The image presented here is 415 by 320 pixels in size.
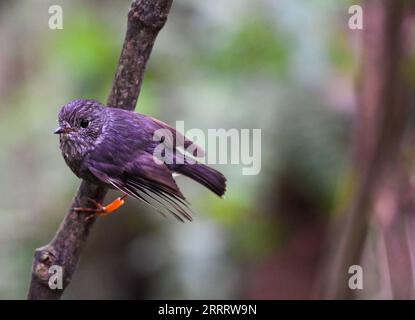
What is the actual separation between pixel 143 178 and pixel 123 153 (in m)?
0.09

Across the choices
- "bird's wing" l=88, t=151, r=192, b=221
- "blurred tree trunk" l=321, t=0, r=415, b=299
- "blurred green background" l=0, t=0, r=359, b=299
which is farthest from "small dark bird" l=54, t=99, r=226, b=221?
"blurred green background" l=0, t=0, r=359, b=299

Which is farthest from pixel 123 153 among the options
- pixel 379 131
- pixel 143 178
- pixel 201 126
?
pixel 201 126

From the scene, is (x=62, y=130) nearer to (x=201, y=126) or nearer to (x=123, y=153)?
(x=123, y=153)

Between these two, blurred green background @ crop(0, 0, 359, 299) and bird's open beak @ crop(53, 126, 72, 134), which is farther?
blurred green background @ crop(0, 0, 359, 299)

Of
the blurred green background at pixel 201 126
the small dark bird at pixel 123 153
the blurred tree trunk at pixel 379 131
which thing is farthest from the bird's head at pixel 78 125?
the blurred green background at pixel 201 126

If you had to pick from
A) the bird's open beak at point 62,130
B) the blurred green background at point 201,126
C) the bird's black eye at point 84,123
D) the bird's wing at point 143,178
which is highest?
the blurred green background at point 201,126

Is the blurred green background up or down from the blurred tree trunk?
up

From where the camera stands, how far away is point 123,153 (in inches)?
58.8

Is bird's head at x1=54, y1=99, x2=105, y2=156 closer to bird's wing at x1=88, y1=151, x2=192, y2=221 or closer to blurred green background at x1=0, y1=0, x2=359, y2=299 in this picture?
bird's wing at x1=88, y1=151, x2=192, y2=221

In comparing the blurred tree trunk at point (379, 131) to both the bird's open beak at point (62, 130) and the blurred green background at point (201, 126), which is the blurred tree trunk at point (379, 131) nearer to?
the bird's open beak at point (62, 130)

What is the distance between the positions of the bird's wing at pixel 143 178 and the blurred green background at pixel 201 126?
1621 mm

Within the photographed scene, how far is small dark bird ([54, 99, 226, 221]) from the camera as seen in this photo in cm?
142

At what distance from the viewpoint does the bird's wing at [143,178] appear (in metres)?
1.38
